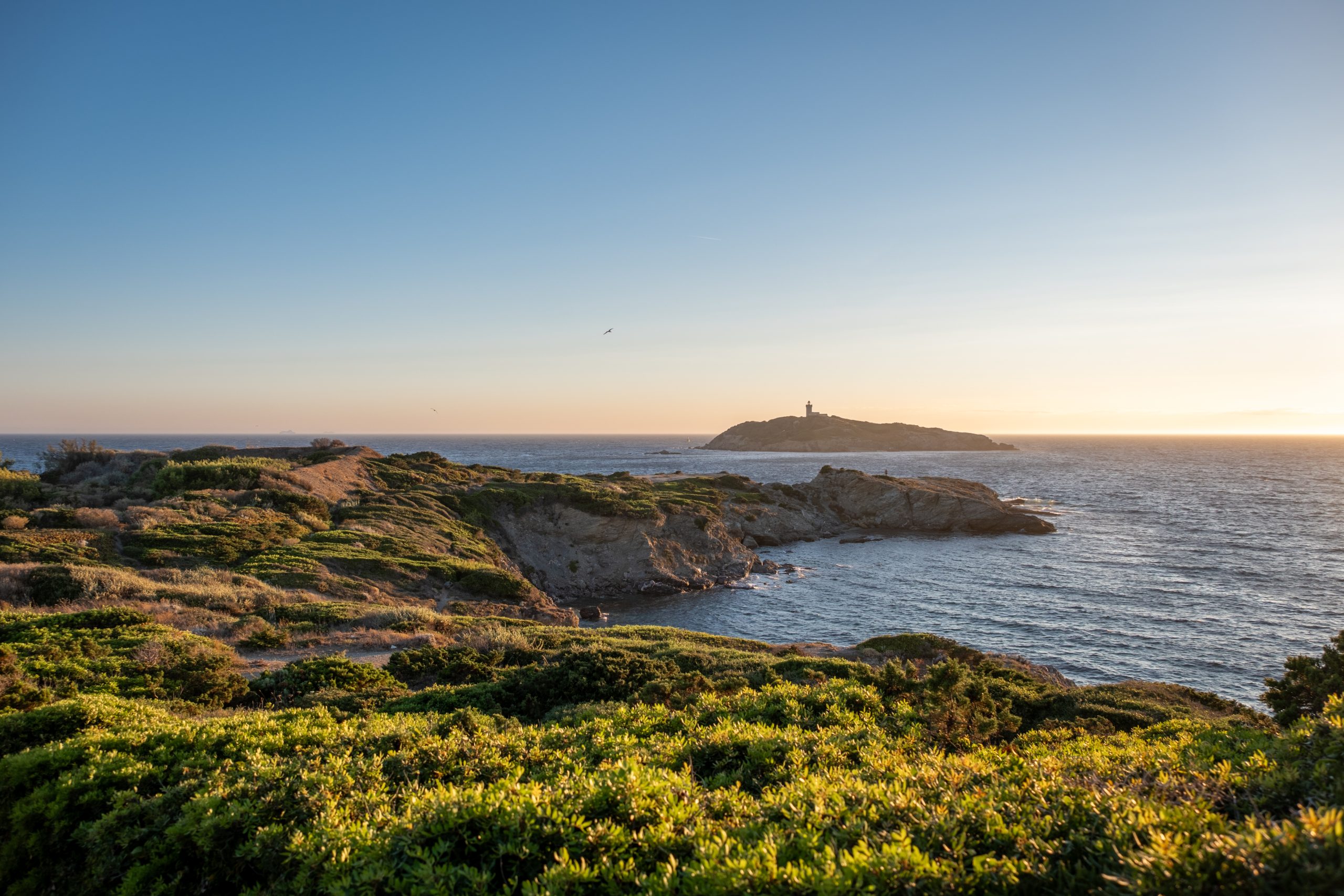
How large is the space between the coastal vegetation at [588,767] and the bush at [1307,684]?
2.8 inches

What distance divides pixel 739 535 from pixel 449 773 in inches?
2334

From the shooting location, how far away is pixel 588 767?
7.67 metres

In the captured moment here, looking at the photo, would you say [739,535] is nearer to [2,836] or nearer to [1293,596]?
[1293,596]

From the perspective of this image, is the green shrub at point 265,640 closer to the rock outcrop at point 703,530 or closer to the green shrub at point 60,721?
the green shrub at point 60,721

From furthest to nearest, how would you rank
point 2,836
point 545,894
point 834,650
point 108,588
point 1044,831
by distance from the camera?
point 834,650 → point 108,588 → point 2,836 → point 1044,831 → point 545,894

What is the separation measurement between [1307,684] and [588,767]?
14758 mm

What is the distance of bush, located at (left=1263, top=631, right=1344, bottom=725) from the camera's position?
11.7 m

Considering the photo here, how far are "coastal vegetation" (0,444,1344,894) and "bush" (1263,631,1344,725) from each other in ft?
0.23

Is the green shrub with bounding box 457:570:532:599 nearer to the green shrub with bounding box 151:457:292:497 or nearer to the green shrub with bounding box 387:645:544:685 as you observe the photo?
the green shrub with bounding box 387:645:544:685

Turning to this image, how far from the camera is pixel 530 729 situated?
9891 mm

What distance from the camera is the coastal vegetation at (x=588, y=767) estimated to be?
4523 millimetres

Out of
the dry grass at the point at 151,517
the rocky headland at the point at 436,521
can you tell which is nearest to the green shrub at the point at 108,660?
the rocky headland at the point at 436,521

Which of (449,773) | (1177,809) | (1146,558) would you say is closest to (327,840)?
(449,773)

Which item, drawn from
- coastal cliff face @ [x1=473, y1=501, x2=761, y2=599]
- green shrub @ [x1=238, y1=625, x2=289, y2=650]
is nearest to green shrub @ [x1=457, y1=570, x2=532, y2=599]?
coastal cliff face @ [x1=473, y1=501, x2=761, y2=599]
